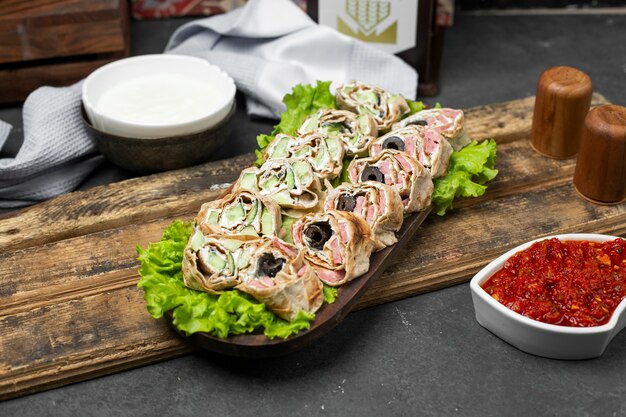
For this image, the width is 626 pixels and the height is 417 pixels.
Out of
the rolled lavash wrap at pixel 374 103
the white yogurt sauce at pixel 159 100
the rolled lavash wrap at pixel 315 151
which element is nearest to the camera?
the rolled lavash wrap at pixel 315 151

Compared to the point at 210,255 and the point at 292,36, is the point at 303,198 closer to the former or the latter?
the point at 210,255

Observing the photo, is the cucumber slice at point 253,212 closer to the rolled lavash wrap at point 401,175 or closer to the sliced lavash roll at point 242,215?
the sliced lavash roll at point 242,215

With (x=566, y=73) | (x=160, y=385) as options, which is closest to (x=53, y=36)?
(x=160, y=385)

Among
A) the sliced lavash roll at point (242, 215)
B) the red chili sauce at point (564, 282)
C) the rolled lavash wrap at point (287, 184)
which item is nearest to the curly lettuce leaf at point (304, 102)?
the rolled lavash wrap at point (287, 184)

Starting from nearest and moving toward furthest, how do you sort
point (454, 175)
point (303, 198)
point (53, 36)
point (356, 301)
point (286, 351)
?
point (286, 351), point (356, 301), point (303, 198), point (454, 175), point (53, 36)

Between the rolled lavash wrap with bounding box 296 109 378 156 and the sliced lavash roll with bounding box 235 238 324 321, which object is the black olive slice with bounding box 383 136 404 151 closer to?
the rolled lavash wrap with bounding box 296 109 378 156

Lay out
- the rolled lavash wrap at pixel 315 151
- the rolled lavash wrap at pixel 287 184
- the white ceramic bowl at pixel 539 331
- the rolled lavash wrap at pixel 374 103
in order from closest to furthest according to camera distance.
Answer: the white ceramic bowl at pixel 539 331, the rolled lavash wrap at pixel 287 184, the rolled lavash wrap at pixel 315 151, the rolled lavash wrap at pixel 374 103
